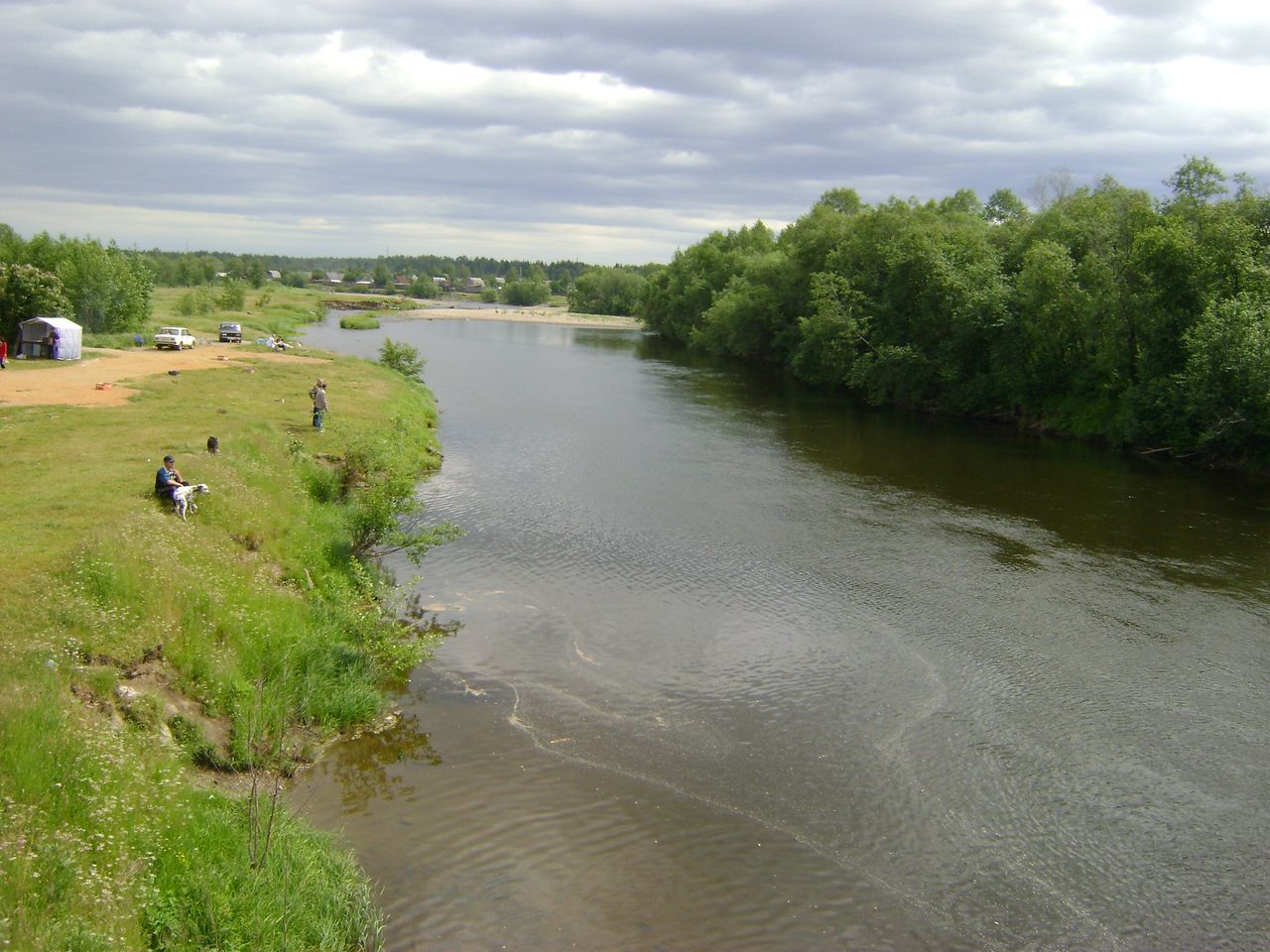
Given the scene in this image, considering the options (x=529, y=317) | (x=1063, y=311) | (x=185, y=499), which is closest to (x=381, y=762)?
(x=185, y=499)

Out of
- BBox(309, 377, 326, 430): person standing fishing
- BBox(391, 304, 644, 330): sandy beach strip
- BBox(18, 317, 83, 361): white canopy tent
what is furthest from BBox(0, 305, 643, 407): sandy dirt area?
BBox(391, 304, 644, 330): sandy beach strip

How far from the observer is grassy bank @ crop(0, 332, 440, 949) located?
1086 cm

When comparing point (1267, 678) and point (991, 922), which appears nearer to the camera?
point (991, 922)

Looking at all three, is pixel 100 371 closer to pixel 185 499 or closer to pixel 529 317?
pixel 185 499

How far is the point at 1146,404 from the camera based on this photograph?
48.5 metres

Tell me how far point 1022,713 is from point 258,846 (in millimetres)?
14918

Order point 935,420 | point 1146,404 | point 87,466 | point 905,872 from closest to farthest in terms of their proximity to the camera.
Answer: point 905,872 < point 87,466 < point 1146,404 < point 935,420

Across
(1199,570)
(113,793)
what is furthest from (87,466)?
(1199,570)

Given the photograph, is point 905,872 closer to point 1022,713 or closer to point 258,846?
point 1022,713

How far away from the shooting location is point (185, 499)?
21703 millimetres

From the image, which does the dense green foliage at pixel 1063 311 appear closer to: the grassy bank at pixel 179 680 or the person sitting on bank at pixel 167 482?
the grassy bank at pixel 179 680

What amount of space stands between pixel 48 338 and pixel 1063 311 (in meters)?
56.0

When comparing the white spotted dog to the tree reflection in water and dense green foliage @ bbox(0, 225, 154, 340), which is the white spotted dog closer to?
the tree reflection in water

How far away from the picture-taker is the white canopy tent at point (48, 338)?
50.2 meters
